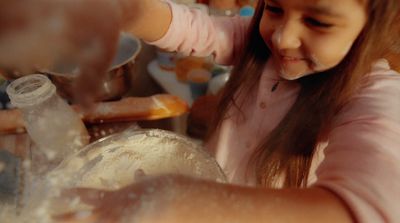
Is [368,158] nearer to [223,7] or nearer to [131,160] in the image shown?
[131,160]

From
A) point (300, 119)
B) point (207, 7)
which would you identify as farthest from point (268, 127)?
point (207, 7)

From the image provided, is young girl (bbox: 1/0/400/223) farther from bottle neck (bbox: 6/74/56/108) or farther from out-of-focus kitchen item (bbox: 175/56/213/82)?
out-of-focus kitchen item (bbox: 175/56/213/82)

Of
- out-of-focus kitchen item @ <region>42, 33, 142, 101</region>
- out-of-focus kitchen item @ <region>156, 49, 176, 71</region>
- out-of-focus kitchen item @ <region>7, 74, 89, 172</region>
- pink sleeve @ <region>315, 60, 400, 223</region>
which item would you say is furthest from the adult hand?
out-of-focus kitchen item @ <region>156, 49, 176, 71</region>

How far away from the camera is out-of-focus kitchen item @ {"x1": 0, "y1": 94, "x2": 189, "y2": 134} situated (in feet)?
2.32

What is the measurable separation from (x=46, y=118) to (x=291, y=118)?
0.41 meters

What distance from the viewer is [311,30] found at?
1.55 feet

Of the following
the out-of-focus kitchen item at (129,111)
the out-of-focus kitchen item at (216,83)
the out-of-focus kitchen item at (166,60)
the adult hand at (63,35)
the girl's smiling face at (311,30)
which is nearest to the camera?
the adult hand at (63,35)

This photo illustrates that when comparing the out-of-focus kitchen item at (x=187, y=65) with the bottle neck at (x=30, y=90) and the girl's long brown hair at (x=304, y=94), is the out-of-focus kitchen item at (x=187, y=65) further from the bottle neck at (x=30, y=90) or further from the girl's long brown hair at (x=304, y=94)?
the bottle neck at (x=30, y=90)

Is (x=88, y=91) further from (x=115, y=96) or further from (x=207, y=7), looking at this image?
(x=207, y=7)

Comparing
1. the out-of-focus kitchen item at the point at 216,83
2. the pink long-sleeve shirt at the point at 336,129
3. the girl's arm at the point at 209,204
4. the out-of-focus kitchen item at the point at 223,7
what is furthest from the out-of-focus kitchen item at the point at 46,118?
the out-of-focus kitchen item at the point at 223,7

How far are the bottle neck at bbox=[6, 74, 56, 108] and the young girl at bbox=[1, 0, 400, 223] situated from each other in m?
0.18

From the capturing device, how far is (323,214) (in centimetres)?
32

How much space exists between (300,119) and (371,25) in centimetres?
19

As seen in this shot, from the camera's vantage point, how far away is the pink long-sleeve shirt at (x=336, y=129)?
34cm
